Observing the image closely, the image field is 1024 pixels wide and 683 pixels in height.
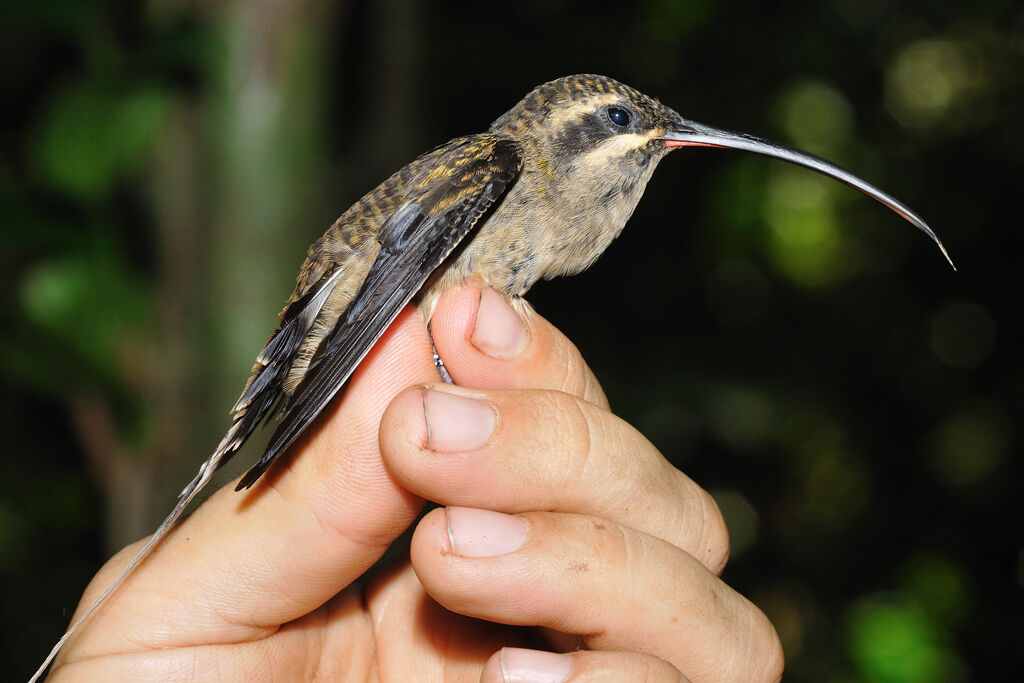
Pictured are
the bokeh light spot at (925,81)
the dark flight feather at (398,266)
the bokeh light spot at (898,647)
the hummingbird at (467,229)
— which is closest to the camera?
the dark flight feather at (398,266)

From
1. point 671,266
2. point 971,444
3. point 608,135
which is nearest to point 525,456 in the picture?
point 608,135

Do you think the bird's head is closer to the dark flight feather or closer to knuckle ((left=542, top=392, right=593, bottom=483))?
the dark flight feather

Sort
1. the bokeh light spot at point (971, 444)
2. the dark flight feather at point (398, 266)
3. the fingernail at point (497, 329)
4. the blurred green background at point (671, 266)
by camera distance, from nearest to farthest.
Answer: the dark flight feather at point (398, 266) < the fingernail at point (497, 329) < the blurred green background at point (671, 266) < the bokeh light spot at point (971, 444)

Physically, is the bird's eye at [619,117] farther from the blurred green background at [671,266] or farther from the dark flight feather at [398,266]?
the blurred green background at [671,266]

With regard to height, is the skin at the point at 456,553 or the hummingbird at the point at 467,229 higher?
the hummingbird at the point at 467,229

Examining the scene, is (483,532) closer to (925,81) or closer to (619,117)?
(619,117)

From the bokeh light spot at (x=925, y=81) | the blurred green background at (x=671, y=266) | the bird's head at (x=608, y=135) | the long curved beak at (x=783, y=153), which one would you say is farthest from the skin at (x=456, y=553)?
the bokeh light spot at (x=925, y=81)

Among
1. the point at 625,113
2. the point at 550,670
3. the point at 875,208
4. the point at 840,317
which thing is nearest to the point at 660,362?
the point at 840,317

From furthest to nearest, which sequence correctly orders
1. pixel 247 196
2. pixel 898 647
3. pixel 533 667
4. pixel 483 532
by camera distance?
1. pixel 898 647
2. pixel 247 196
3. pixel 483 532
4. pixel 533 667
